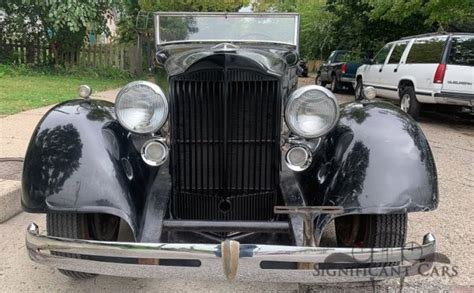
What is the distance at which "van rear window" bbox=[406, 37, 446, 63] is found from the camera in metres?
9.54

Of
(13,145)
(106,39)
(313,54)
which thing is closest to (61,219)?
(13,145)

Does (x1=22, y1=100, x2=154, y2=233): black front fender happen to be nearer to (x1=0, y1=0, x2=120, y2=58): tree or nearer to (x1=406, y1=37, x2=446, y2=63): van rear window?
(x1=406, y1=37, x2=446, y2=63): van rear window

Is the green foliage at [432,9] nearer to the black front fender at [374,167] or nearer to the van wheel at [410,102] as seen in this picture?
the van wheel at [410,102]

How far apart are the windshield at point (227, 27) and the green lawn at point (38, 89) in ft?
15.0

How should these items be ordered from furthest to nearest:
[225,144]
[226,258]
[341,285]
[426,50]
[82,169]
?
[426,50] → [341,285] → [225,144] → [82,169] → [226,258]

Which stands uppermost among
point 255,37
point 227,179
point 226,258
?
point 255,37

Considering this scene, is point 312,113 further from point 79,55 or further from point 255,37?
point 79,55

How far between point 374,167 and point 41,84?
1101 centimetres

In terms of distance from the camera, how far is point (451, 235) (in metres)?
4.11

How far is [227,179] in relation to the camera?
298 cm

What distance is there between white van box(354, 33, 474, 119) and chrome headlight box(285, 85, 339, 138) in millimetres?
7218

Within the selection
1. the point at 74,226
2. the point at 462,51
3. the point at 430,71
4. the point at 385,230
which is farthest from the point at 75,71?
the point at 385,230

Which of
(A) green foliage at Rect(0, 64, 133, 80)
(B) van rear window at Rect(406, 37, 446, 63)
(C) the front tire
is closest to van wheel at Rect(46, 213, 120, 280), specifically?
(C) the front tire

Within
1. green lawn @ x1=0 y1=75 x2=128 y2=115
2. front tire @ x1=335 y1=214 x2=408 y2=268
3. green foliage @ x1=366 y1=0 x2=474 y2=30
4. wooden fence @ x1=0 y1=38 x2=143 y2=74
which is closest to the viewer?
front tire @ x1=335 y1=214 x2=408 y2=268
